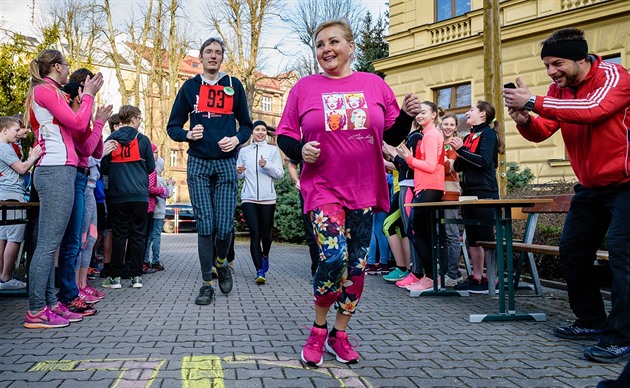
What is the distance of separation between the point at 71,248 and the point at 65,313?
619 mm

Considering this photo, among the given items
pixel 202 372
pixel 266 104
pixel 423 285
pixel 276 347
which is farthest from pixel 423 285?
pixel 266 104

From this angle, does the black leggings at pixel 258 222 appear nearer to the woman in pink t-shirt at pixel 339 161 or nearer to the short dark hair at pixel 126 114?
the short dark hair at pixel 126 114

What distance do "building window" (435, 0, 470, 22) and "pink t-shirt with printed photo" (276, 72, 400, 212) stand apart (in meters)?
16.7

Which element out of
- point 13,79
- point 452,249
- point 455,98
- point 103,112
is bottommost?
point 452,249

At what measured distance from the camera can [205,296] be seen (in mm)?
5879

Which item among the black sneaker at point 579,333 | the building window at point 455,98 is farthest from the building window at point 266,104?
the black sneaker at point 579,333

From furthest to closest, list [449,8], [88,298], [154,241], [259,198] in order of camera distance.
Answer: [449,8] < [154,241] < [259,198] < [88,298]

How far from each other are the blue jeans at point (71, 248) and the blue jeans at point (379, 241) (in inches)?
181

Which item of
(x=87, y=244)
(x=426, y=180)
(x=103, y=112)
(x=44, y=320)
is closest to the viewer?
(x=44, y=320)

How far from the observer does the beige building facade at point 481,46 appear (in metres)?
15.2

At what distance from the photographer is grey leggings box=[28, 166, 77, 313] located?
4680 millimetres

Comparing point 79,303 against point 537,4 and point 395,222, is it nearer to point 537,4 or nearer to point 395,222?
point 395,222

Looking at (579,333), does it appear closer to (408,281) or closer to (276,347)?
(276,347)

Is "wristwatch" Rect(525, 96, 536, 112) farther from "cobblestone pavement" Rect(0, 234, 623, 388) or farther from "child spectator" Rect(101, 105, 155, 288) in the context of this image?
"child spectator" Rect(101, 105, 155, 288)
